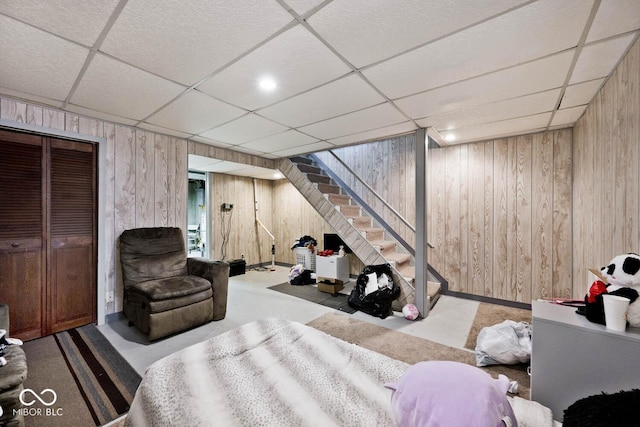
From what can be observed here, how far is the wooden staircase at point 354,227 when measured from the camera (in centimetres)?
355

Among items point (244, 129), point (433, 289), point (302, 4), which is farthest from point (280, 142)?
point (433, 289)

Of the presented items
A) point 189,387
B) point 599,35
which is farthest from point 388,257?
point 189,387

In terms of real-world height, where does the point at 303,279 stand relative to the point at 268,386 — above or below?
below

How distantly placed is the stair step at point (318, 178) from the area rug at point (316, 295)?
1871 mm

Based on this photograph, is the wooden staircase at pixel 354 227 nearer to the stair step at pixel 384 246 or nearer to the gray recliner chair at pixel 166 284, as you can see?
the stair step at pixel 384 246

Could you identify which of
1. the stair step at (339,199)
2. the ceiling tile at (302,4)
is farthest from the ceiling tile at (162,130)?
the ceiling tile at (302,4)

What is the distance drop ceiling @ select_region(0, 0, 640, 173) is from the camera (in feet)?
4.43

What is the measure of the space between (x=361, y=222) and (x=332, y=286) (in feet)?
3.77

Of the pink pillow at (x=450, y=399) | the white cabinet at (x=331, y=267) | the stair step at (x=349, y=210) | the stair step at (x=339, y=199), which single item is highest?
the stair step at (x=339, y=199)

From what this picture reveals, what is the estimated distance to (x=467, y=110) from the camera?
2658mm

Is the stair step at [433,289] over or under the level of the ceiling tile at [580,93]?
under

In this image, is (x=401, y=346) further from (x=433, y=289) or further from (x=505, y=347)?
(x=433, y=289)

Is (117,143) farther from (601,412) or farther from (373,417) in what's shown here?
(601,412)

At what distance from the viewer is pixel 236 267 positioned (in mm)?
5461
